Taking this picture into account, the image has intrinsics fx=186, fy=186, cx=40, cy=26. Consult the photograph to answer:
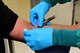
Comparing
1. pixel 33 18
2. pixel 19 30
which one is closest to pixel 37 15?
pixel 33 18

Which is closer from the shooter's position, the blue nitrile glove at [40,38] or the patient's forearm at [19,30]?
the blue nitrile glove at [40,38]

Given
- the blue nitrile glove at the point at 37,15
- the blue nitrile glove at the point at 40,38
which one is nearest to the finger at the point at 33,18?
the blue nitrile glove at the point at 37,15

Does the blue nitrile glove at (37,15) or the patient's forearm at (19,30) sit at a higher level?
the blue nitrile glove at (37,15)

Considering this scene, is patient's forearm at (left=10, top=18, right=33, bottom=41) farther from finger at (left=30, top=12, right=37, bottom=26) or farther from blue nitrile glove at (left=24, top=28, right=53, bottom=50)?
blue nitrile glove at (left=24, top=28, right=53, bottom=50)

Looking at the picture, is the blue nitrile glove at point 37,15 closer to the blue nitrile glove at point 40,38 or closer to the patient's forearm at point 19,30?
the patient's forearm at point 19,30

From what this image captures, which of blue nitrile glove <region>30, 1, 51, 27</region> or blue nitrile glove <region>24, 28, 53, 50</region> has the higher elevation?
blue nitrile glove <region>30, 1, 51, 27</region>

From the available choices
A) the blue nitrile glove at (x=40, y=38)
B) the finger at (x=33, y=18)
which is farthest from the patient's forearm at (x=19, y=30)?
the blue nitrile glove at (x=40, y=38)

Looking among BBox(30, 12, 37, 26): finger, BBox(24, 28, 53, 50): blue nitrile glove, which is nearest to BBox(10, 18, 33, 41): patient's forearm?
BBox(30, 12, 37, 26): finger

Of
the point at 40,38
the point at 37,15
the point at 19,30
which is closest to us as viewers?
the point at 40,38

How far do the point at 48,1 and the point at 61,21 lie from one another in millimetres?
1059

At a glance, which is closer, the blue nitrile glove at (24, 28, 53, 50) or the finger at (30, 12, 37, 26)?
the blue nitrile glove at (24, 28, 53, 50)

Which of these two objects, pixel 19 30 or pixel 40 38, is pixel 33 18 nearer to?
pixel 19 30

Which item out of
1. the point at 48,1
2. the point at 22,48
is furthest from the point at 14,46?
the point at 48,1

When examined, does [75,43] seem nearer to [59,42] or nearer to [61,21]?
[59,42]
